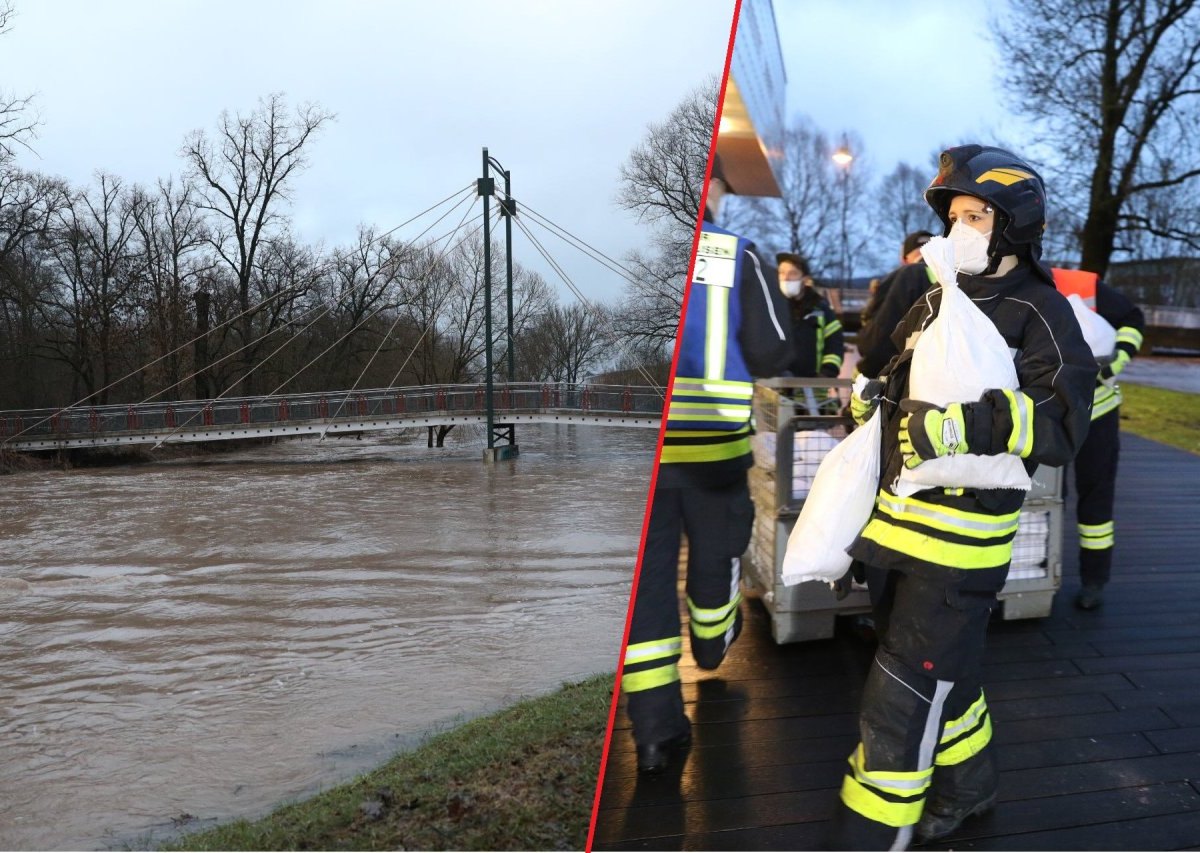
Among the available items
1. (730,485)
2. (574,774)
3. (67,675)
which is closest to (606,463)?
(67,675)

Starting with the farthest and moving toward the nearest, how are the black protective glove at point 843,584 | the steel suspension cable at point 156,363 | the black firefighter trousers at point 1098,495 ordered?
the steel suspension cable at point 156,363 → the black firefighter trousers at point 1098,495 → the black protective glove at point 843,584

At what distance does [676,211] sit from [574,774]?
173cm

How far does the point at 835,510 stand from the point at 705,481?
0.14 meters

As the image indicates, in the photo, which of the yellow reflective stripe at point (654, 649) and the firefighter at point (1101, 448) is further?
the firefighter at point (1101, 448)

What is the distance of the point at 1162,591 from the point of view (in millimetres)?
1141

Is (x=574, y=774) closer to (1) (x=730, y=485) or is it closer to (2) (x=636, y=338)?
(2) (x=636, y=338)

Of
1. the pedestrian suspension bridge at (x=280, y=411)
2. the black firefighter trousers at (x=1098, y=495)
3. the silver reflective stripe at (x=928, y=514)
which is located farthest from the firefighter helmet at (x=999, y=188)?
the pedestrian suspension bridge at (x=280, y=411)

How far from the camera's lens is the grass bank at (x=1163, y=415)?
4.14 feet

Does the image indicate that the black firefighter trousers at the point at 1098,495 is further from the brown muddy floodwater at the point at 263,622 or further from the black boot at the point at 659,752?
the brown muddy floodwater at the point at 263,622

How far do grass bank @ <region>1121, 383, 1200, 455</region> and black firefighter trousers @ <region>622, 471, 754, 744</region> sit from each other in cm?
90

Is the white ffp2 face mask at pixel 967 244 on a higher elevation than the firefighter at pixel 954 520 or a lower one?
higher

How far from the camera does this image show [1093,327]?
836 mm

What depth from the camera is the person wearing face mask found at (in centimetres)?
57

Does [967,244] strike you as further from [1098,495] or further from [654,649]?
[1098,495]
